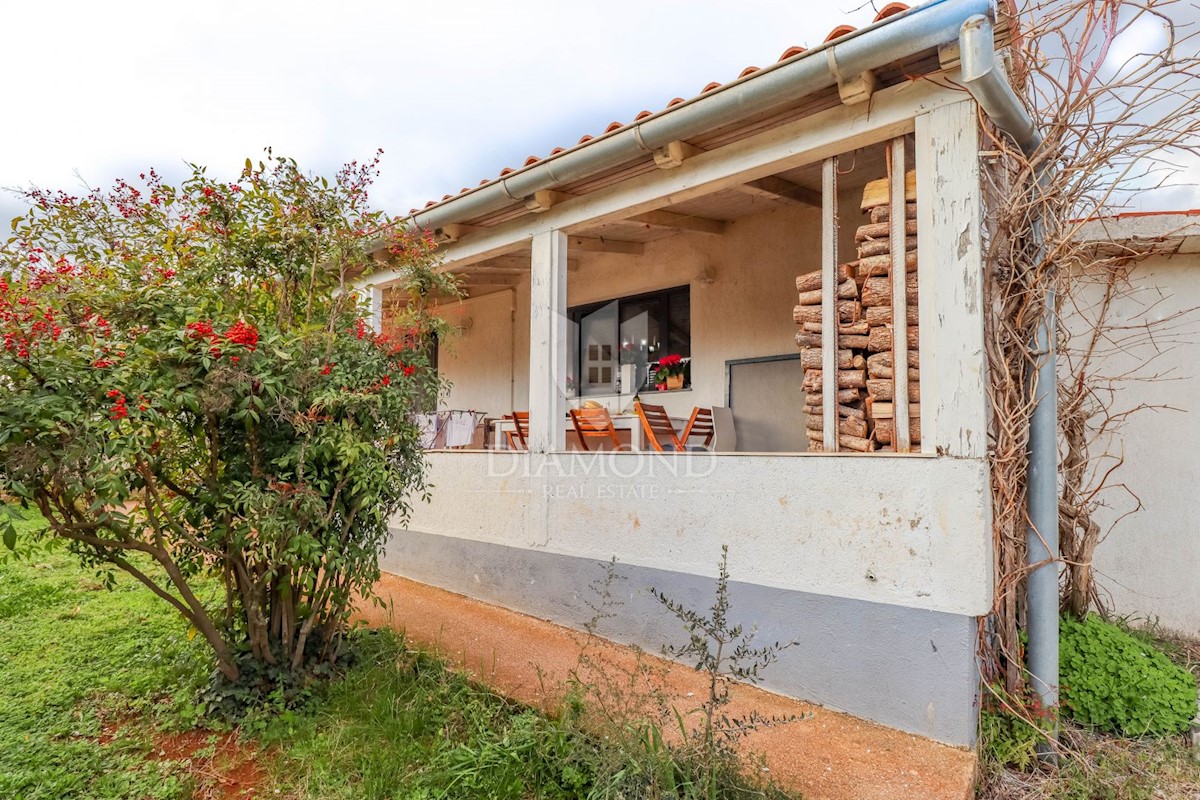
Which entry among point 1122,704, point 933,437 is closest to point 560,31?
point 933,437

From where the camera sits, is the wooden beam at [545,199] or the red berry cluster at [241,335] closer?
the red berry cluster at [241,335]

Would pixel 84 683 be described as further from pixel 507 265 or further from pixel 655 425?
pixel 507 265

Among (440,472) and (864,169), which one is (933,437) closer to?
(864,169)

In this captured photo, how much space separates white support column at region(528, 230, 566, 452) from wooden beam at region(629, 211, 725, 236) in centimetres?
82

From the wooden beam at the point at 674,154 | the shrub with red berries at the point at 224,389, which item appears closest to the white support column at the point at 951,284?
the wooden beam at the point at 674,154

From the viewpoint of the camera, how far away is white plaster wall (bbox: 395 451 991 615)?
320cm

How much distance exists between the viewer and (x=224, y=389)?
306 centimetres

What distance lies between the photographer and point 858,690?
11.6 ft

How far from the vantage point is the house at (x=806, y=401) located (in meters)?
3.20

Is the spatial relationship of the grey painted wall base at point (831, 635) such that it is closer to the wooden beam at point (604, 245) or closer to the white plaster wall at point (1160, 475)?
the white plaster wall at point (1160, 475)

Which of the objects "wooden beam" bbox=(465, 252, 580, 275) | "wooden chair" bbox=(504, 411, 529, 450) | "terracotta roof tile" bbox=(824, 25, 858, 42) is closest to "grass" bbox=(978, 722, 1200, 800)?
"terracotta roof tile" bbox=(824, 25, 858, 42)

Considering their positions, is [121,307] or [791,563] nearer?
[121,307]

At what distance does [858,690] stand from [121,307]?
450 centimetres

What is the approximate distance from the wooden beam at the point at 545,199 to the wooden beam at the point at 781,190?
1.43 m
